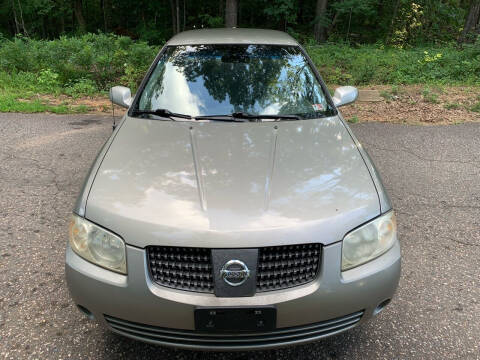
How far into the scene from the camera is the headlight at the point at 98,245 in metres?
1.75

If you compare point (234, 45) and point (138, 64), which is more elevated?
point (234, 45)

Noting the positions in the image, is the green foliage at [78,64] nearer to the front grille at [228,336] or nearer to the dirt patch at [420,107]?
the dirt patch at [420,107]

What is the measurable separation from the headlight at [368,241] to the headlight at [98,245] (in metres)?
0.99

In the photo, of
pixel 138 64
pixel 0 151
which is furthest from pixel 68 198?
pixel 138 64

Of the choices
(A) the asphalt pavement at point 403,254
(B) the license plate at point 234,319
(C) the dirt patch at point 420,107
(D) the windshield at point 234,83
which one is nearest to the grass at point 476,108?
(C) the dirt patch at point 420,107

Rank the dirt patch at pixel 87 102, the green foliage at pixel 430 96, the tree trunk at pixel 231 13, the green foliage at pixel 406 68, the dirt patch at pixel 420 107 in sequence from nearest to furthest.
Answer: the dirt patch at pixel 420 107
the dirt patch at pixel 87 102
the green foliage at pixel 430 96
the green foliage at pixel 406 68
the tree trunk at pixel 231 13

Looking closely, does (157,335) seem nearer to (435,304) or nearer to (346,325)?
(346,325)

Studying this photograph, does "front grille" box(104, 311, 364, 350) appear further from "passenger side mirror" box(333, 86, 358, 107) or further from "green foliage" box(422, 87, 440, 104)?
"green foliage" box(422, 87, 440, 104)

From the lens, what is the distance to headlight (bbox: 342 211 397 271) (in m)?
1.77

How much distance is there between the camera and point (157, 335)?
5.82ft

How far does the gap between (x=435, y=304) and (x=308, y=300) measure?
4.32 ft

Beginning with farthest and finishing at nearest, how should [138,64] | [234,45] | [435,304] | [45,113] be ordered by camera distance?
[138,64] → [45,113] → [234,45] → [435,304]

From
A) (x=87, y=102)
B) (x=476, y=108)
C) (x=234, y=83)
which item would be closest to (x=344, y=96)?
(x=234, y=83)

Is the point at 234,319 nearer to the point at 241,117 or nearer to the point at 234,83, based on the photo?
the point at 241,117
